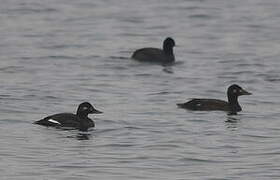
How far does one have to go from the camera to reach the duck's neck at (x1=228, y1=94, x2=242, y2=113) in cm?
2617

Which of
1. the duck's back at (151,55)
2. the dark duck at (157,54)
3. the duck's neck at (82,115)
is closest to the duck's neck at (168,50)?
the dark duck at (157,54)

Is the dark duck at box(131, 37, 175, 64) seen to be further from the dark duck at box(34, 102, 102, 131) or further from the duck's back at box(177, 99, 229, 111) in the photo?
the dark duck at box(34, 102, 102, 131)

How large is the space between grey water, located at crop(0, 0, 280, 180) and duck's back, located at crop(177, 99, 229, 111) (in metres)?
0.20

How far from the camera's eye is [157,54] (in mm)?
34438

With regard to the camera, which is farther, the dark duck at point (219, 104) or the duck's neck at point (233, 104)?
the duck's neck at point (233, 104)

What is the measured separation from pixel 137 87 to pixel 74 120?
243 inches

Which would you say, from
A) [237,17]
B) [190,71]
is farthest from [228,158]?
[237,17]

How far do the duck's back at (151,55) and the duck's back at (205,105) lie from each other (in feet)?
24.9

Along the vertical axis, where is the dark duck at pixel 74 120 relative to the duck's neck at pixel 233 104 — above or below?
above

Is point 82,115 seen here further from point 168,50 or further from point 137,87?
point 168,50

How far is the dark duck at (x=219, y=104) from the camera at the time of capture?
25.9m

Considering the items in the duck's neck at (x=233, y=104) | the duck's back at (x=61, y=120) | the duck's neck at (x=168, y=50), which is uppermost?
the duck's back at (x=61, y=120)

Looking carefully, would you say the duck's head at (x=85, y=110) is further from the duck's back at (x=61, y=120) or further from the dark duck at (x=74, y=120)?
the duck's back at (x=61, y=120)

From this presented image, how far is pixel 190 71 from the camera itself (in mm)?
32531
